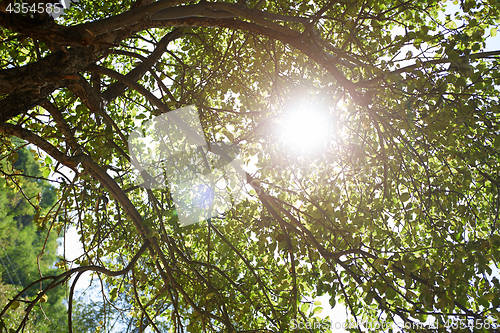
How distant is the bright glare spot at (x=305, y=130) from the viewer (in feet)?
9.18

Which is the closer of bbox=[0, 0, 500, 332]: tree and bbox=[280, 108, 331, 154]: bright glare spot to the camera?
bbox=[0, 0, 500, 332]: tree

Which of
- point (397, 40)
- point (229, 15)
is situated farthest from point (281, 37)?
point (397, 40)

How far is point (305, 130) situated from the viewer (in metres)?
2.96

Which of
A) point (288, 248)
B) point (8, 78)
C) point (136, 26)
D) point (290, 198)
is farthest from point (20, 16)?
point (290, 198)

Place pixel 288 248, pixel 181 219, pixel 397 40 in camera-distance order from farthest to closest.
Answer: pixel 181 219 < pixel 288 248 < pixel 397 40

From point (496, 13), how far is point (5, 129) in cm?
498

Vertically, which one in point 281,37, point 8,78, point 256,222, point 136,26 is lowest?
point 256,222

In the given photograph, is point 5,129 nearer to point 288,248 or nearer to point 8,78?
point 8,78

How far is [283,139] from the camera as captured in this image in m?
3.33

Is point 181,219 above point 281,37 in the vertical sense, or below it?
below

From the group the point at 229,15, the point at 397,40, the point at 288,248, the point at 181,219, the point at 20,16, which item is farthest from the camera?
the point at 181,219

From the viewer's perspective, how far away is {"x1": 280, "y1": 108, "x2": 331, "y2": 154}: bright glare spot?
2.80m

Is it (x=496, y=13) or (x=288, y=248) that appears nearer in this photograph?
(x=288, y=248)

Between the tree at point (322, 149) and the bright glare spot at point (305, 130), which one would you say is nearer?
the tree at point (322, 149)
